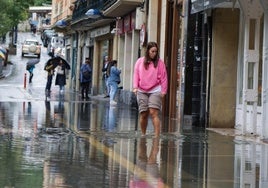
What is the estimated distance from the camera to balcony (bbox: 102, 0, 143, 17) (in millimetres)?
25719

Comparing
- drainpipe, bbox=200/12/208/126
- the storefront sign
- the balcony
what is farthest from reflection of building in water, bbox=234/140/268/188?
the storefront sign

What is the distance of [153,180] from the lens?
26.4 ft

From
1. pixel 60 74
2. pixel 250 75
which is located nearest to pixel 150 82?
pixel 250 75

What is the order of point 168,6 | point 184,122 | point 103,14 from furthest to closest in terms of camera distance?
1. point 103,14
2. point 168,6
3. point 184,122

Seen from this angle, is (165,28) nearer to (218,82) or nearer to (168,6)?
(168,6)

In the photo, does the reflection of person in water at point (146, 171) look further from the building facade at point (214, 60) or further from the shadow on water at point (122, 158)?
the building facade at point (214, 60)

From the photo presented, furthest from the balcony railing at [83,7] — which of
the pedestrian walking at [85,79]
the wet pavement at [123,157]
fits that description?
the wet pavement at [123,157]

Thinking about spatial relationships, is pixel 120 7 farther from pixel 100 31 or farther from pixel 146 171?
pixel 146 171

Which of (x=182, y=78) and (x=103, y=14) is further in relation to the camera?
(x=103, y=14)

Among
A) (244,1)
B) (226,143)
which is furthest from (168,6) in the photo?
(226,143)

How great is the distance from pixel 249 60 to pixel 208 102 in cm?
212

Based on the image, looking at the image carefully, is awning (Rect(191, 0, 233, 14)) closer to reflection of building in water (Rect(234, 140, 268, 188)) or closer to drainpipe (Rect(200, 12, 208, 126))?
drainpipe (Rect(200, 12, 208, 126))

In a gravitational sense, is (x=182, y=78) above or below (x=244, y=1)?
below

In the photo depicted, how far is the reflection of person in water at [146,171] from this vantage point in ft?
25.5
